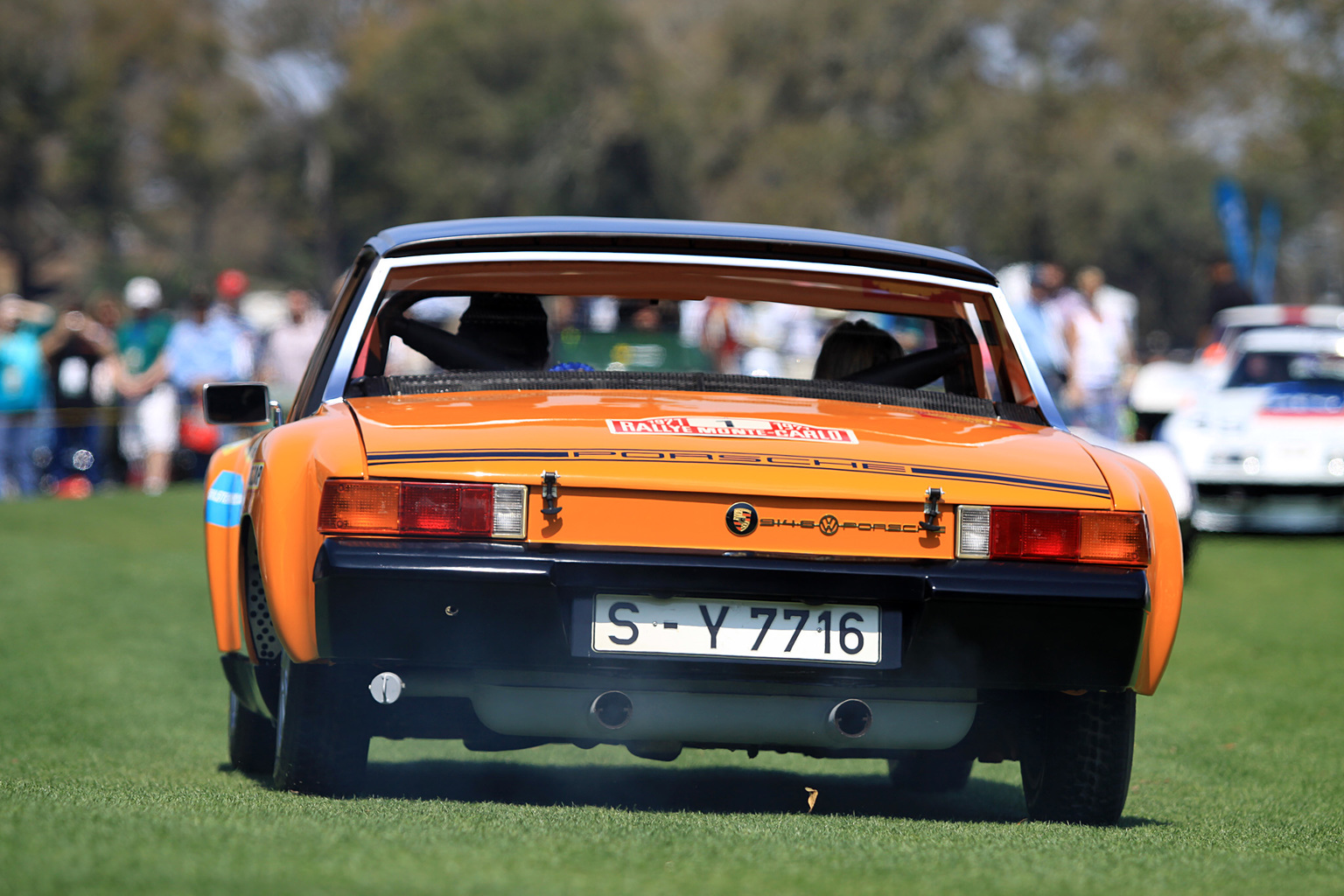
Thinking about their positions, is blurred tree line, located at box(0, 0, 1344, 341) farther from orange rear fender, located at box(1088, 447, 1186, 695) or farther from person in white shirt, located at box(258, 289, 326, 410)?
orange rear fender, located at box(1088, 447, 1186, 695)

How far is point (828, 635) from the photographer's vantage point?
4062 mm

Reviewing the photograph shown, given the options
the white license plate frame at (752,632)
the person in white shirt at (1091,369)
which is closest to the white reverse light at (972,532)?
the white license plate frame at (752,632)

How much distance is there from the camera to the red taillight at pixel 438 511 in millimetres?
3957

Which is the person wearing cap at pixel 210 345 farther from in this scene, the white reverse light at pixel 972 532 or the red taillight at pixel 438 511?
the white reverse light at pixel 972 532

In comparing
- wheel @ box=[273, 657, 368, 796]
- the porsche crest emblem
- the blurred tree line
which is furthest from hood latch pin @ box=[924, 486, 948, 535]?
the blurred tree line

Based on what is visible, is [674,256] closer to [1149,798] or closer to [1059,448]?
[1059,448]

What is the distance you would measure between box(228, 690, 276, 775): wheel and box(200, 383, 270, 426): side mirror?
0.81 meters

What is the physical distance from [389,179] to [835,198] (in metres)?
14.8

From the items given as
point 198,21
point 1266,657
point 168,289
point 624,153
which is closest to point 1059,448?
point 1266,657

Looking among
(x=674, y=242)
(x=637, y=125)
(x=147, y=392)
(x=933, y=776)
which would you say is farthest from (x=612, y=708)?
(x=637, y=125)

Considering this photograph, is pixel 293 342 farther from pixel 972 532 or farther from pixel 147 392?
pixel 972 532

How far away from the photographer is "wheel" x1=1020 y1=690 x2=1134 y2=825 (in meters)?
4.43

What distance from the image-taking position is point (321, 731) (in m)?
4.38

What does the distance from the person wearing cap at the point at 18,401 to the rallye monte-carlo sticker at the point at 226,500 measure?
12555 mm
